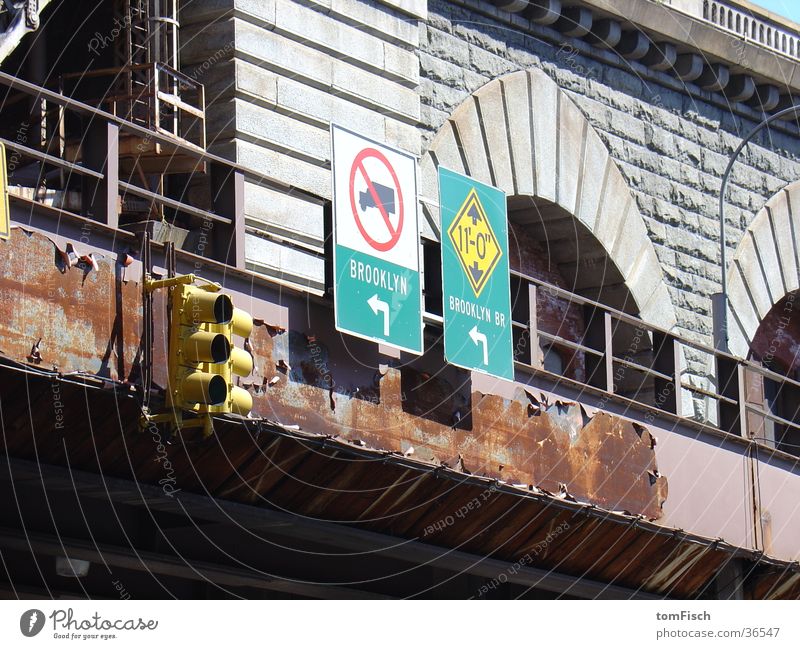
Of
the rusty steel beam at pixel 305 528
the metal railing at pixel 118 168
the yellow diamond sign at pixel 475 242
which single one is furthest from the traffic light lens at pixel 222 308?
the yellow diamond sign at pixel 475 242

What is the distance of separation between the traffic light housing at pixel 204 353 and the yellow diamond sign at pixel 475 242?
12.3 feet

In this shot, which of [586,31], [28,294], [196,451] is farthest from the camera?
[586,31]

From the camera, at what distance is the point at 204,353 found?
12.5 m

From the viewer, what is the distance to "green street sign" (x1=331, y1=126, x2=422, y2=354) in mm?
14555

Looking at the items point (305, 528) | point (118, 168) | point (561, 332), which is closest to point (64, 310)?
point (118, 168)

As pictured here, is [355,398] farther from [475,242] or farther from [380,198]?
[475,242]

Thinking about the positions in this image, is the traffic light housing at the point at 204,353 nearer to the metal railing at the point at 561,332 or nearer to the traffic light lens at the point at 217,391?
the traffic light lens at the point at 217,391

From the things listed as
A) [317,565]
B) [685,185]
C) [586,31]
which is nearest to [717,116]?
[685,185]

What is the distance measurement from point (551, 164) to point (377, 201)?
7.25 m

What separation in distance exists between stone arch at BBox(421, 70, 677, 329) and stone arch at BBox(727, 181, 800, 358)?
1.47 meters

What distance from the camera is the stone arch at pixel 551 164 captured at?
68.0 ft

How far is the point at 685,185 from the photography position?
81.4ft

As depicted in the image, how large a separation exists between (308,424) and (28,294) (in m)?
2.87
